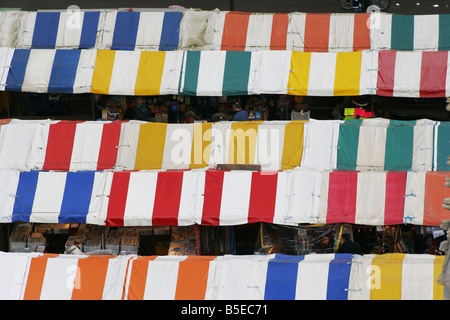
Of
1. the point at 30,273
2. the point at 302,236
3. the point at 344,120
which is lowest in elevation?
the point at 30,273

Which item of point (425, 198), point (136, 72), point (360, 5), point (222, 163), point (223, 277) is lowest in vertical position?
point (223, 277)

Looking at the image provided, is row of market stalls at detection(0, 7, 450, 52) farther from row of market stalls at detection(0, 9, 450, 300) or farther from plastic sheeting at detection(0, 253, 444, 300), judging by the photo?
plastic sheeting at detection(0, 253, 444, 300)

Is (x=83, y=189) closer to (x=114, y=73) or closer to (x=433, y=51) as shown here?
(x=114, y=73)

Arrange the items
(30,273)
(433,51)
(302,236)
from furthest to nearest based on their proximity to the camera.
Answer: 1. (433,51)
2. (302,236)
3. (30,273)

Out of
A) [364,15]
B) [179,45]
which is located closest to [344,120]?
[364,15]

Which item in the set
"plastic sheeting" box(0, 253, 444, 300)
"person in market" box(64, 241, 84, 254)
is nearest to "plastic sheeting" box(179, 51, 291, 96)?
"person in market" box(64, 241, 84, 254)

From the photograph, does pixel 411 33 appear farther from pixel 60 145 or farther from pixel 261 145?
pixel 60 145

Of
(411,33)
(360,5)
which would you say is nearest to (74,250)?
(411,33)

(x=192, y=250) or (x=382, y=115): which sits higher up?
(x=382, y=115)
